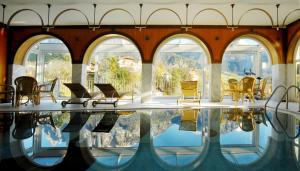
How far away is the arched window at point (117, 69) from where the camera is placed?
14367 millimetres

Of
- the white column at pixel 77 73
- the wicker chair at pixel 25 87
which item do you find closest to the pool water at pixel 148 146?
the wicker chair at pixel 25 87

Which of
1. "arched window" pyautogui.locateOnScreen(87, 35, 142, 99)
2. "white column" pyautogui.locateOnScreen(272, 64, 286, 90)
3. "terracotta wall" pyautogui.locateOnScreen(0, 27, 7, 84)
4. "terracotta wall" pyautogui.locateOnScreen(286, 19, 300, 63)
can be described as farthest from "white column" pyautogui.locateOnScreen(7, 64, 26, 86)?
"terracotta wall" pyautogui.locateOnScreen(286, 19, 300, 63)

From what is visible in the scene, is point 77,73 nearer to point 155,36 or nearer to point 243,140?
point 155,36

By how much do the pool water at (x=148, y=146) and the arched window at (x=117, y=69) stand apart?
935cm

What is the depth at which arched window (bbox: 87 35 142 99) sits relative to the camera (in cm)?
1437

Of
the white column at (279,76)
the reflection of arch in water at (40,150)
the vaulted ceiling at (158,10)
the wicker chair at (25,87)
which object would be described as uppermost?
the vaulted ceiling at (158,10)

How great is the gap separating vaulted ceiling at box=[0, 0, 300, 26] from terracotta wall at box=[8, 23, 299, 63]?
1.39 ft

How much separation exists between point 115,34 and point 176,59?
5.54 metres

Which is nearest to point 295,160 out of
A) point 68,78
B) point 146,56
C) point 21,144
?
point 21,144

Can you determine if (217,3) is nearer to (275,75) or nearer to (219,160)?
(275,75)

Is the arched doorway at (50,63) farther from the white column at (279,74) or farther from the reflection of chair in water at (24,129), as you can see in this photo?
the white column at (279,74)

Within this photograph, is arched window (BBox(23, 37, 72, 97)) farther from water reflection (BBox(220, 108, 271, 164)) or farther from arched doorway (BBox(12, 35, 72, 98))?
water reflection (BBox(220, 108, 271, 164))

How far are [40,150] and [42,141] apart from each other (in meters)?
0.56

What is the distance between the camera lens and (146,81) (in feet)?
34.4
